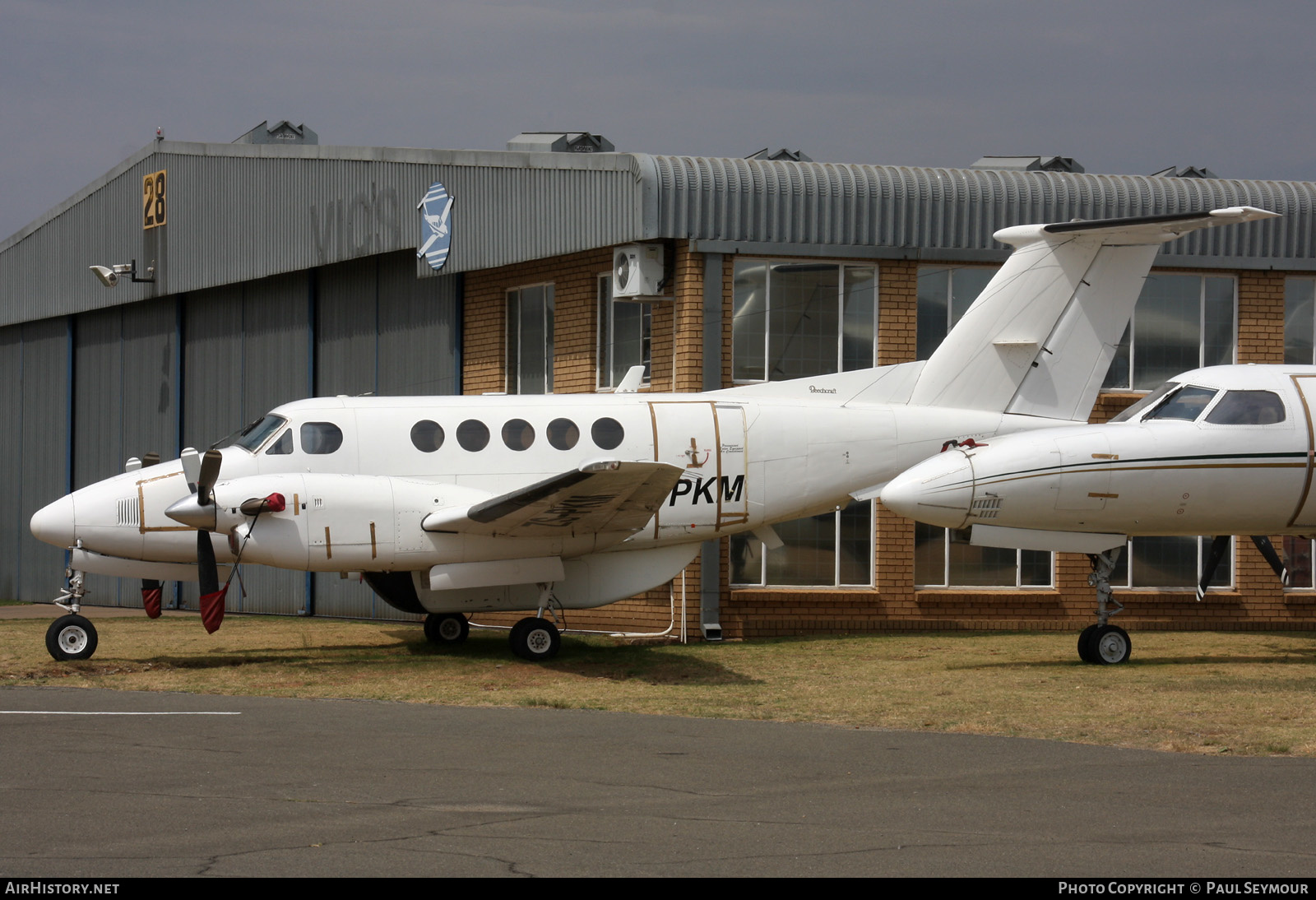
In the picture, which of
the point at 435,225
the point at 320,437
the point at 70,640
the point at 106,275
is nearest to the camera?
the point at 70,640

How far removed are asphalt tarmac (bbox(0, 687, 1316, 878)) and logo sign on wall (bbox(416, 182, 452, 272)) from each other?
40.0ft

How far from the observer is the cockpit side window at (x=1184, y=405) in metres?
15.2

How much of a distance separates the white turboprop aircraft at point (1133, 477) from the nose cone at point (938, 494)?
1 cm

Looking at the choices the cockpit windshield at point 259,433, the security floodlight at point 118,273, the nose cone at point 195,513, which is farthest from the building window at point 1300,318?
the security floodlight at point 118,273

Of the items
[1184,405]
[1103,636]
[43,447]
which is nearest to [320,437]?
[1103,636]

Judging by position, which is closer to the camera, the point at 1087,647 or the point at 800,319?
the point at 1087,647

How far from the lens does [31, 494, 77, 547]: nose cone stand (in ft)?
49.9

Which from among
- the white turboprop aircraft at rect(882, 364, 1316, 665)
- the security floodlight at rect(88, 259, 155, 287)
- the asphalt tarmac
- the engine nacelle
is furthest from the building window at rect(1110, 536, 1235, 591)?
the security floodlight at rect(88, 259, 155, 287)

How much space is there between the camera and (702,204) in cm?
1889

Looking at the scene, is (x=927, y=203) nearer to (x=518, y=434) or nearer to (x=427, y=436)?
(x=518, y=434)

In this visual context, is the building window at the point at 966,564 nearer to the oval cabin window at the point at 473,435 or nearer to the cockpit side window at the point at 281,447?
the oval cabin window at the point at 473,435

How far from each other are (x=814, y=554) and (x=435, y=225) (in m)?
8.47

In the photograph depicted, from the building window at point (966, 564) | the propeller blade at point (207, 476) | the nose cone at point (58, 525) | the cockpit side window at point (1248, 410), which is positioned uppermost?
the cockpit side window at point (1248, 410)

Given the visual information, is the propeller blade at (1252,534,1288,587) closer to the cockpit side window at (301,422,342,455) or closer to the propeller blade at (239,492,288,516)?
the cockpit side window at (301,422,342,455)
